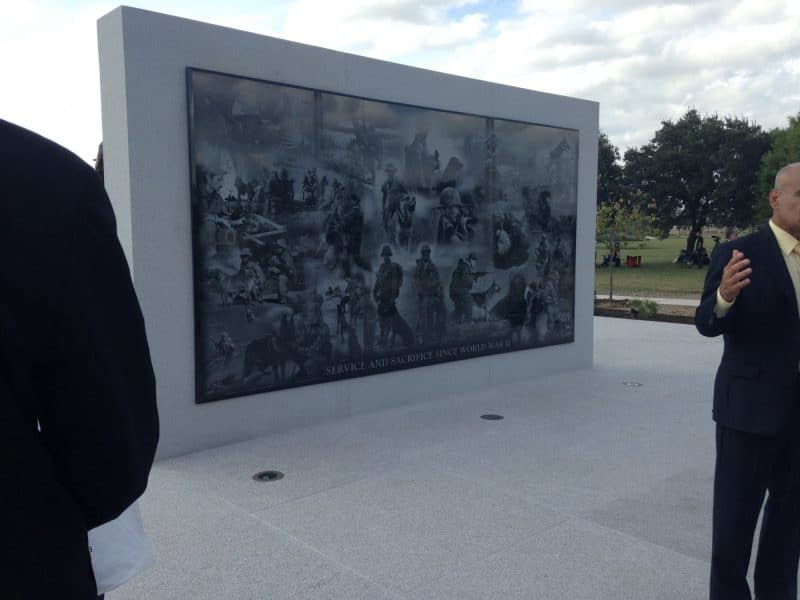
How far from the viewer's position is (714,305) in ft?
10.0

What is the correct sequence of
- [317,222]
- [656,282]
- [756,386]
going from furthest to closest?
[656,282]
[317,222]
[756,386]

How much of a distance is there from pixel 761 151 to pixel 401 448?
151ft

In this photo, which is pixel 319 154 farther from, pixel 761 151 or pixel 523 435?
pixel 761 151

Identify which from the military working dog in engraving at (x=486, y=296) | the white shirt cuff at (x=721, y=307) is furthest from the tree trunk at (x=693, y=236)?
the white shirt cuff at (x=721, y=307)

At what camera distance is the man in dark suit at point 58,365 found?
1.13 m

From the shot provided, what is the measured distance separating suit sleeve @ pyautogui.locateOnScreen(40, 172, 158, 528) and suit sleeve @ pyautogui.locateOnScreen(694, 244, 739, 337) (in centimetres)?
257

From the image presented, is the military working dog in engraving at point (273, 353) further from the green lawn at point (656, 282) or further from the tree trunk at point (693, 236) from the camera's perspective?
the tree trunk at point (693, 236)

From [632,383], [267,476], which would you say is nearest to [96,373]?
[267,476]

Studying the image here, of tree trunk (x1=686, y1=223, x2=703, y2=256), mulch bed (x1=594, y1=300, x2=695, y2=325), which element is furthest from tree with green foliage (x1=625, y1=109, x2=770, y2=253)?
mulch bed (x1=594, y1=300, x2=695, y2=325)

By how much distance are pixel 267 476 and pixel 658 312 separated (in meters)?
12.5

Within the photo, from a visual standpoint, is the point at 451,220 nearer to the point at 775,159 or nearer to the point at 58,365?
the point at 58,365

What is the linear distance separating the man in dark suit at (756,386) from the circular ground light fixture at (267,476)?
324cm

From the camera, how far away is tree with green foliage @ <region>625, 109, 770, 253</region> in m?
43.8

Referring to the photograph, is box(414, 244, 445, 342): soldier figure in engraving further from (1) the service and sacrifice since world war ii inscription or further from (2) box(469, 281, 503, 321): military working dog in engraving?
(2) box(469, 281, 503, 321): military working dog in engraving
